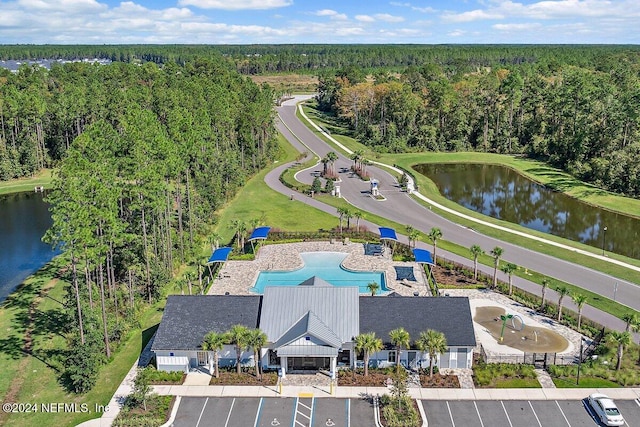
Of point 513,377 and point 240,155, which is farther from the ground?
point 240,155

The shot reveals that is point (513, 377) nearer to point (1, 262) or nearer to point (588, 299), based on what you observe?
point (588, 299)

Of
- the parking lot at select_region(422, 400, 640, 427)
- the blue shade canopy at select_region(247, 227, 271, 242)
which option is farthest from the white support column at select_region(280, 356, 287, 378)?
the blue shade canopy at select_region(247, 227, 271, 242)

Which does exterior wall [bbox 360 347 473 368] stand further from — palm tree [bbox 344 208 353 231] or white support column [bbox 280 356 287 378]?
palm tree [bbox 344 208 353 231]

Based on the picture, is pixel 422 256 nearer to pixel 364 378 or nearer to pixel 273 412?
pixel 364 378

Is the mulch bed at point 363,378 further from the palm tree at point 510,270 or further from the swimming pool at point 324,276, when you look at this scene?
the palm tree at point 510,270

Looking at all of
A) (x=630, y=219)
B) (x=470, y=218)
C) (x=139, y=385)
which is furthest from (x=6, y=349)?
(x=630, y=219)

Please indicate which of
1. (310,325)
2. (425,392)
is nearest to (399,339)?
(425,392)

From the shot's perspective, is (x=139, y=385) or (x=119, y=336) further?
(x=119, y=336)
